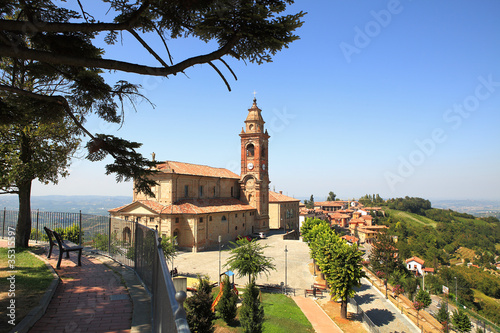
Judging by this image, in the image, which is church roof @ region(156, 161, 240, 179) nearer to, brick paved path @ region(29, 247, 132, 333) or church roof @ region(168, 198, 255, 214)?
church roof @ region(168, 198, 255, 214)

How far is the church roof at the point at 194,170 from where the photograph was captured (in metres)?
33.0

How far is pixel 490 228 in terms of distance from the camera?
439 feet

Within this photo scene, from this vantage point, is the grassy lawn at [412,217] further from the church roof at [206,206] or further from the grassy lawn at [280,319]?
the grassy lawn at [280,319]

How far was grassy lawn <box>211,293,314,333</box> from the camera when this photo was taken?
16.2 meters

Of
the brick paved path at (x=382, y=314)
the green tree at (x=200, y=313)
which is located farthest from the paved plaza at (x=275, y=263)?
the green tree at (x=200, y=313)

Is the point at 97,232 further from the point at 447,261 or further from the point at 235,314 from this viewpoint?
the point at 447,261

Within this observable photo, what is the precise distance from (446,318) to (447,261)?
225 feet

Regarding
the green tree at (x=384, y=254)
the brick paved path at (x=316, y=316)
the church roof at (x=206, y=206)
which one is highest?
the church roof at (x=206, y=206)

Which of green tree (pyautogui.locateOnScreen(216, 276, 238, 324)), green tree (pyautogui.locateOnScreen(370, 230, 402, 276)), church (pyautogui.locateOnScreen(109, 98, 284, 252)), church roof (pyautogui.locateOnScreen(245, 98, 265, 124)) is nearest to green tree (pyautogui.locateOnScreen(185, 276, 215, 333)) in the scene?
green tree (pyautogui.locateOnScreen(216, 276, 238, 324))

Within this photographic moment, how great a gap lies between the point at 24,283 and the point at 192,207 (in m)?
25.6

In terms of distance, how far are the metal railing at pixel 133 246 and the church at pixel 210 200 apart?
36.6ft

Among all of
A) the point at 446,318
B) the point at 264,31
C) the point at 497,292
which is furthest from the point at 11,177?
the point at 497,292

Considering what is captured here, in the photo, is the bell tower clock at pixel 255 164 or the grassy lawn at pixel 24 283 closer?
the grassy lawn at pixel 24 283

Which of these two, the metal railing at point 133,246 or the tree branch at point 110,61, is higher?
the tree branch at point 110,61
